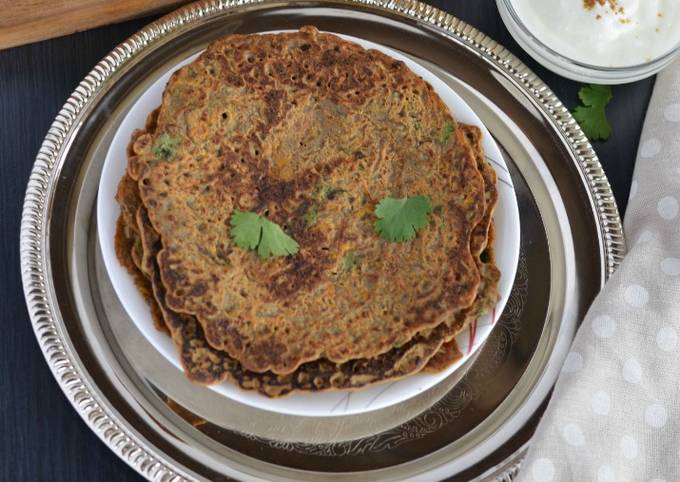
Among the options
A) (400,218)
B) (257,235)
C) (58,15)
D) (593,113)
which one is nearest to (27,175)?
(58,15)

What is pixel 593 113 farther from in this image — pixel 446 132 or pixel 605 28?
pixel 446 132

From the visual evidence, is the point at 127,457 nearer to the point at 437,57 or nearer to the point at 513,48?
the point at 437,57

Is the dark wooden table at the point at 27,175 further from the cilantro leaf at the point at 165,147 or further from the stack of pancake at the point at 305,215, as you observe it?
the cilantro leaf at the point at 165,147

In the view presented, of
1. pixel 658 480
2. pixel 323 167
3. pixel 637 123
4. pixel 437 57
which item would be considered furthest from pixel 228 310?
pixel 637 123

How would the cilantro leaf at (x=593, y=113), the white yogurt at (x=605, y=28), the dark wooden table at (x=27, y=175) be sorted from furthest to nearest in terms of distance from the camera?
1. the cilantro leaf at (x=593, y=113)
2. the white yogurt at (x=605, y=28)
3. the dark wooden table at (x=27, y=175)

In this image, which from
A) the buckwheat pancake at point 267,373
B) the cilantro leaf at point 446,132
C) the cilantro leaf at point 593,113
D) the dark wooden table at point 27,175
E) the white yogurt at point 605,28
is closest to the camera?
the buckwheat pancake at point 267,373

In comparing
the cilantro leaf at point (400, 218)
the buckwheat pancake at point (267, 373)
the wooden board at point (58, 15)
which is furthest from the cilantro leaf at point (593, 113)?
the wooden board at point (58, 15)

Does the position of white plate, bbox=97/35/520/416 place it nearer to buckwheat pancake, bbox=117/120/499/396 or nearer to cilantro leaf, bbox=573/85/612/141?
buckwheat pancake, bbox=117/120/499/396

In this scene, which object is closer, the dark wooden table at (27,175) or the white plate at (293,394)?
the white plate at (293,394)

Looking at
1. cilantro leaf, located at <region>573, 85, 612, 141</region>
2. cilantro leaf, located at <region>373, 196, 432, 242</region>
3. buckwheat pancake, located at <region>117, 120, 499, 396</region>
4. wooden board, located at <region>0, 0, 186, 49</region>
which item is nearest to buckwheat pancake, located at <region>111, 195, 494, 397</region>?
buckwheat pancake, located at <region>117, 120, 499, 396</region>
